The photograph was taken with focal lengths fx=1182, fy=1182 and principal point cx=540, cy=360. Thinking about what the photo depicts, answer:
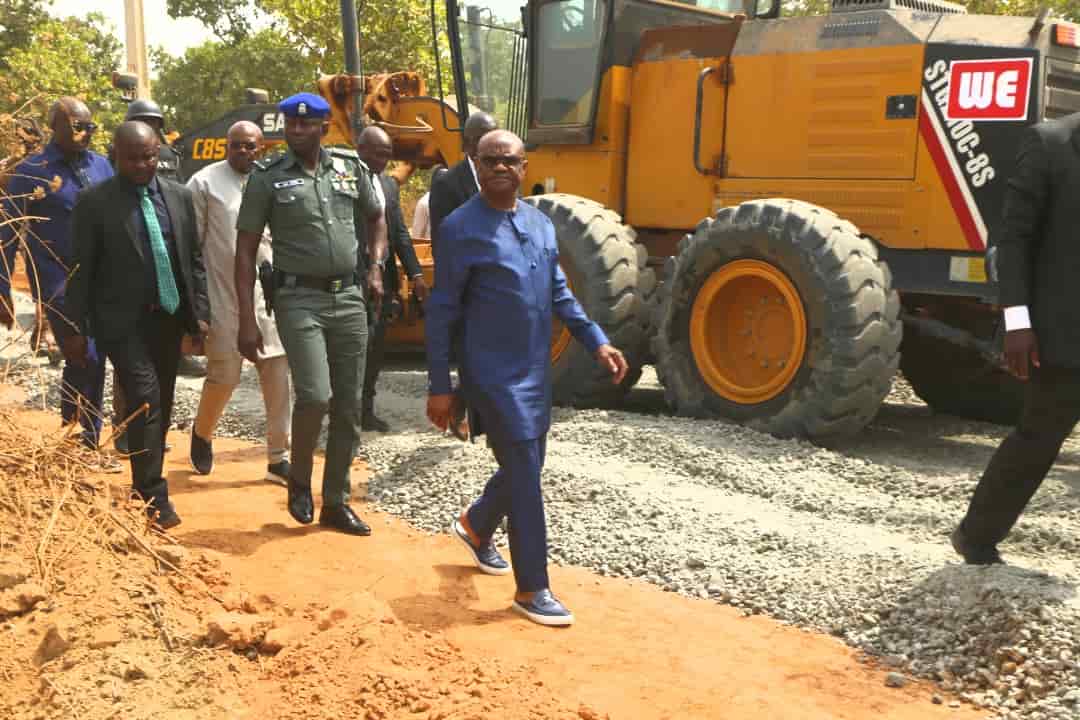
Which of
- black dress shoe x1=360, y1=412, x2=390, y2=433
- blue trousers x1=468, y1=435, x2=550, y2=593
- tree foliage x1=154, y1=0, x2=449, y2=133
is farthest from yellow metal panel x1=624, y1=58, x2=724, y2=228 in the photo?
tree foliage x1=154, y1=0, x2=449, y2=133

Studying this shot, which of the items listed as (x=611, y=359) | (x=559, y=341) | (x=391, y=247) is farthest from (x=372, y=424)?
(x=611, y=359)

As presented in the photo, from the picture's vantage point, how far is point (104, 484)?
4715 mm

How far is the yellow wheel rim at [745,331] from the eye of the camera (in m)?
7.11

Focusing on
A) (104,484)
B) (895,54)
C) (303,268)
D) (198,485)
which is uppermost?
(895,54)

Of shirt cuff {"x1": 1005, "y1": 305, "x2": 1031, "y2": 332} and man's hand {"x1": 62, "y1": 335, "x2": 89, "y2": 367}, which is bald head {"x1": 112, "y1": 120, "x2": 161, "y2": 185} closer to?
man's hand {"x1": 62, "y1": 335, "x2": 89, "y2": 367}

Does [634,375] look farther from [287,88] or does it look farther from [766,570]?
[287,88]

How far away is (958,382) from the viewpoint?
8188mm

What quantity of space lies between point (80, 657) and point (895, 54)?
18.6 ft

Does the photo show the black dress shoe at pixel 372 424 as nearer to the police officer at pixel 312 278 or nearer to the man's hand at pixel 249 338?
the police officer at pixel 312 278

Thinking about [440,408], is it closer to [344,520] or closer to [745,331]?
[344,520]

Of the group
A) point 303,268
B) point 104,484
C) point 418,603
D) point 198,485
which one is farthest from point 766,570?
point 198,485

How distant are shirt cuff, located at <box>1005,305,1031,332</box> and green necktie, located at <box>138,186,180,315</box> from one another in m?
3.54

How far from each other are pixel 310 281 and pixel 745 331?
3.23 m

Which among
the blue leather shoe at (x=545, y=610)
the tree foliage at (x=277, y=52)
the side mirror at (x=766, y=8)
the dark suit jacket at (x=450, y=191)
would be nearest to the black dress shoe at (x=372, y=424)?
the dark suit jacket at (x=450, y=191)
